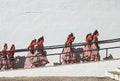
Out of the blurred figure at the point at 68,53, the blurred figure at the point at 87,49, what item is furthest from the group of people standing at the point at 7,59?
the blurred figure at the point at 87,49

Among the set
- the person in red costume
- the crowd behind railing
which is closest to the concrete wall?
the crowd behind railing

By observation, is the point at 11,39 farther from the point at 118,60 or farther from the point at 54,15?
the point at 118,60

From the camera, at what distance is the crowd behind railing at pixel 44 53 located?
21.4m

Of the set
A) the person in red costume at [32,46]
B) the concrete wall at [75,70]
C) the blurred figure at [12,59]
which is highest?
the person in red costume at [32,46]

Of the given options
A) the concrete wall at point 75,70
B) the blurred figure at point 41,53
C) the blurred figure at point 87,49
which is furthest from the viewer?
the blurred figure at point 41,53

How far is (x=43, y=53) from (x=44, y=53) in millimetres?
176

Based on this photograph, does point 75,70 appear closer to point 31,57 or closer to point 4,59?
point 31,57

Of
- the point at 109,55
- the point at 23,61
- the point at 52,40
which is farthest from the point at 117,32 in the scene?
the point at 23,61

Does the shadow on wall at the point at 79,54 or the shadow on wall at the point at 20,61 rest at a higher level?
the shadow on wall at the point at 79,54

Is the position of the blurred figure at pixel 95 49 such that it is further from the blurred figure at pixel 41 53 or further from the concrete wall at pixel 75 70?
the blurred figure at pixel 41 53

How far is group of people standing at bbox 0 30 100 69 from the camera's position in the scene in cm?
2139

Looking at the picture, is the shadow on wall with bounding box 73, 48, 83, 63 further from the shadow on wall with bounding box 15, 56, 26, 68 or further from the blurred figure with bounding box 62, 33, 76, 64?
the shadow on wall with bounding box 15, 56, 26, 68

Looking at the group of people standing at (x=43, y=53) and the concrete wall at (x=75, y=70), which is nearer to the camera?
the concrete wall at (x=75, y=70)

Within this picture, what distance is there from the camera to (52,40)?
23281mm
